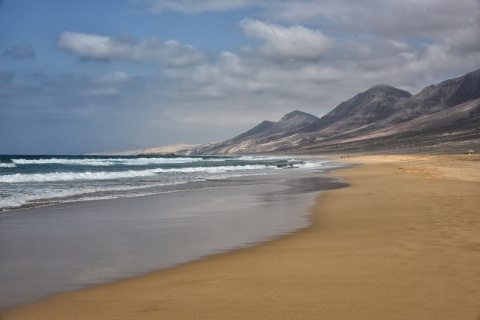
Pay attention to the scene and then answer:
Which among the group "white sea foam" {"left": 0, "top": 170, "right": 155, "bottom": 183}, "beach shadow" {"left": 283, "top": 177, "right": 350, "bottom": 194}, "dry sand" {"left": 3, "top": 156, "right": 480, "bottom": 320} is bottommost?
"beach shadow" {"left": 283, "top": 177, "right": 350, "bottom": 194}

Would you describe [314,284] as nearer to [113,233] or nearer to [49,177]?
[113,233]

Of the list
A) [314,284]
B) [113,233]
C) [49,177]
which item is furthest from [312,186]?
[49,177]

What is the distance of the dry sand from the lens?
4672 millimetres

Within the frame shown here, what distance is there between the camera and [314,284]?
555 cm

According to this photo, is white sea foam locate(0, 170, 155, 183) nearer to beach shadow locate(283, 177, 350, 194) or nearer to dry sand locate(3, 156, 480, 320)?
beach shadow locate(283, 177, 350, 194)

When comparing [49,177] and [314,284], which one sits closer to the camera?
[314,284]

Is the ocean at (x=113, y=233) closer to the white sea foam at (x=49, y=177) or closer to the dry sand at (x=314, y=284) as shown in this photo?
the dry sand at (x=314, y=284)

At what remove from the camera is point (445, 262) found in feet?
21.2

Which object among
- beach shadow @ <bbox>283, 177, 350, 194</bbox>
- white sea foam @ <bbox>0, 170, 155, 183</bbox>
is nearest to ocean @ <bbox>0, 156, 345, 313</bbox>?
beach shadow @ <bbox>283, 177, 350, 194</bbox>

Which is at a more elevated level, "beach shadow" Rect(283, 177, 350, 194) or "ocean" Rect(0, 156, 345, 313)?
"ocean" Rect(0, 156, 345, 313)

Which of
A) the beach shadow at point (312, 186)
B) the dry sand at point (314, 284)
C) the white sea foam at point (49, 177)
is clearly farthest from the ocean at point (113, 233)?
the white sea foam at point (49, 177)

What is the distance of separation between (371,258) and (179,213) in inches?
297

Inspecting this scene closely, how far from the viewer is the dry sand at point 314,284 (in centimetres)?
467

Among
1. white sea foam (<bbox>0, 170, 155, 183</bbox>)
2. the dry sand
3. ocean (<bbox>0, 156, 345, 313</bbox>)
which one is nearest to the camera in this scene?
the dry sand
